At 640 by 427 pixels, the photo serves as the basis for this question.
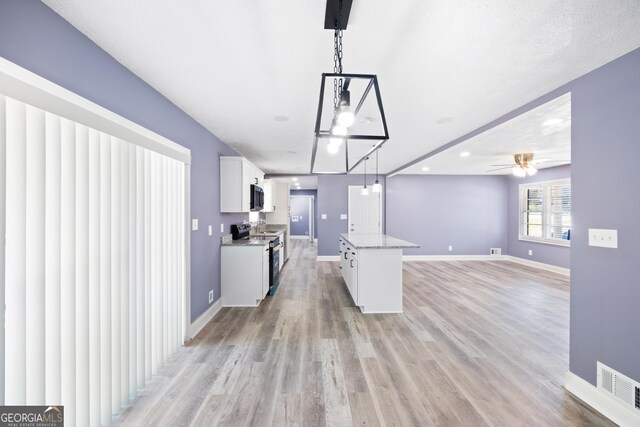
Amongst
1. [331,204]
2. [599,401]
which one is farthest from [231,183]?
[599,401]

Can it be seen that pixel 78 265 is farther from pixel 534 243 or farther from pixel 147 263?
pixel 534 243

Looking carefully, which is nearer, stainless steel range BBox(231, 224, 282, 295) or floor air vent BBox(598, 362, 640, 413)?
floor air vent BBox(598, 362, 640, 413)

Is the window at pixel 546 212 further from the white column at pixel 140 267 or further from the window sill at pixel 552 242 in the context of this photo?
the white column at pixel 140 267

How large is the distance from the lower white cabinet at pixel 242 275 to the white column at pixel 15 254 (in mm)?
2559

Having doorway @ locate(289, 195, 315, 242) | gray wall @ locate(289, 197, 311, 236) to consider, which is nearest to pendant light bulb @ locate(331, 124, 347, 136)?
doorway @ locate(289, 195, 315, 242)

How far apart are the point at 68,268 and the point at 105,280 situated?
29 cm

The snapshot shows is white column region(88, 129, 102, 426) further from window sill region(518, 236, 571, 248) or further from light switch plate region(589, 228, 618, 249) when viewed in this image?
window sill region(518, 236, 571, 248)

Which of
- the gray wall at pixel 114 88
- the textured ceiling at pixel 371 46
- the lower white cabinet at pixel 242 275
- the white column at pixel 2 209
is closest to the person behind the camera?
the white column at pixel 2 209

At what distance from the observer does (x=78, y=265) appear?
1.51 meters

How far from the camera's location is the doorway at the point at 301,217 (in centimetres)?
1257

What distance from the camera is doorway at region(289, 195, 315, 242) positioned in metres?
12.6

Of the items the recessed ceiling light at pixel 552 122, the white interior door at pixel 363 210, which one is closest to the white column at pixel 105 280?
the recessed ceiling light at pixel 552 122

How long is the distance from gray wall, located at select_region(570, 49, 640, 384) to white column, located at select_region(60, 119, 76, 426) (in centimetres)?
341

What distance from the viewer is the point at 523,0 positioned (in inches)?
51.8
